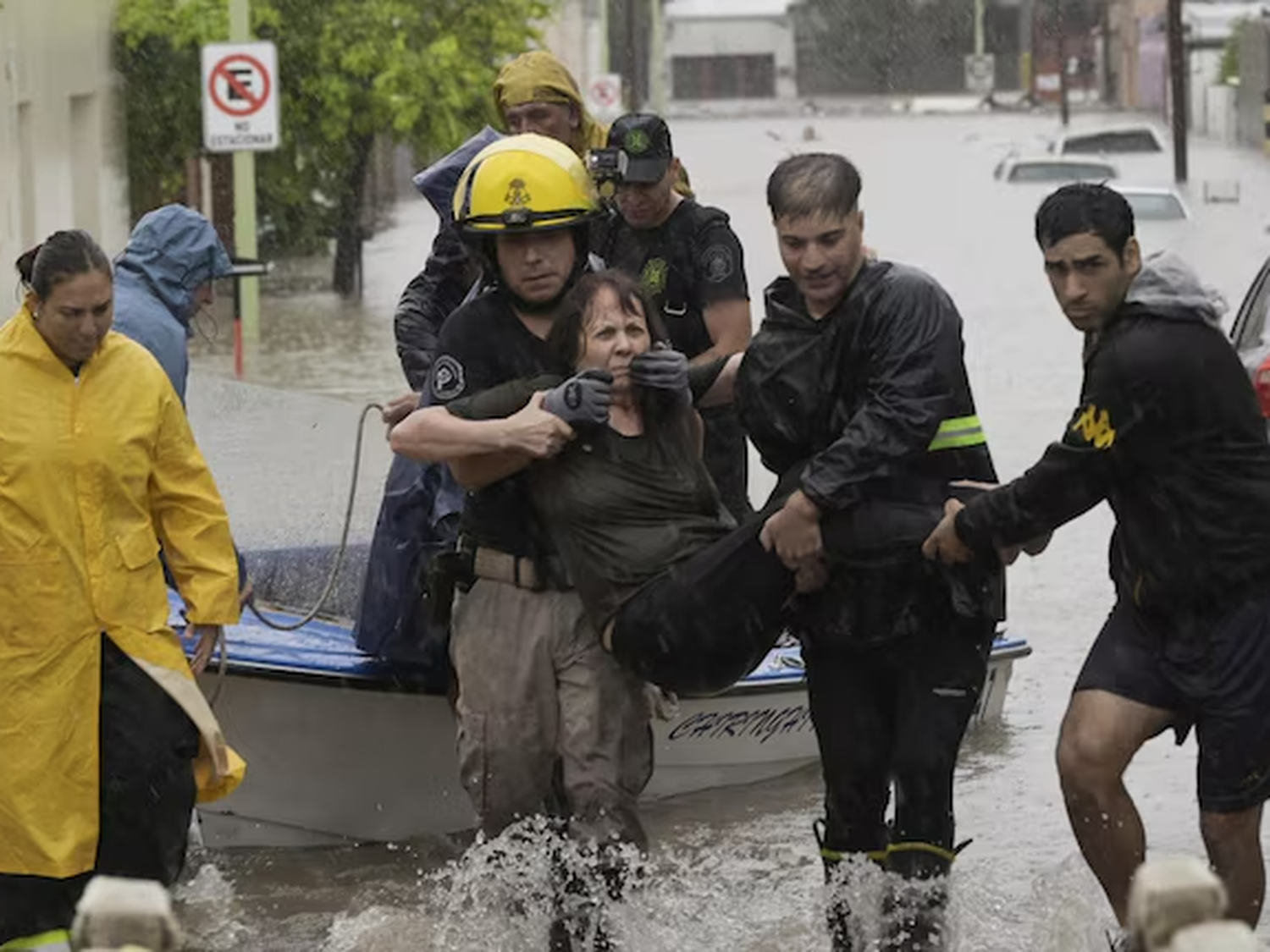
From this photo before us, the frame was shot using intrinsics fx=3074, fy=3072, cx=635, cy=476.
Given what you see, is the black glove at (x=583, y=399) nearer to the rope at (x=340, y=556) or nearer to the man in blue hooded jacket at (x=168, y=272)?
the man in blue hooded jacket at (x=168, y=272)

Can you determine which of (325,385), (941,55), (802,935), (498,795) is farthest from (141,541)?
(941,55)

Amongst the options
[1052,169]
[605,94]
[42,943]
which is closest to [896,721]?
[42,943]

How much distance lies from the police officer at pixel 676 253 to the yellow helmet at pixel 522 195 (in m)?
0.82

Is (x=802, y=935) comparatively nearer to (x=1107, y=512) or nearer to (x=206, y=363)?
(x=1107, y=512)

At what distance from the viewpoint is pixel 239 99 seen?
2511cm

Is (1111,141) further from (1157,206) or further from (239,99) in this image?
(239,99)

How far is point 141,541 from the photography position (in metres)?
6.37

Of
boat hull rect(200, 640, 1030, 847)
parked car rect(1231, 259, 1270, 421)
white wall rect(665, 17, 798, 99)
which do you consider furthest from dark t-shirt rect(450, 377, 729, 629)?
white wall rect(665, 17, 798, 99)

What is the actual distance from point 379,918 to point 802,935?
1.07 m

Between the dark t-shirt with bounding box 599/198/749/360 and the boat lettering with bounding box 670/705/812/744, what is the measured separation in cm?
183

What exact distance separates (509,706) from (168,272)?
7.43ft

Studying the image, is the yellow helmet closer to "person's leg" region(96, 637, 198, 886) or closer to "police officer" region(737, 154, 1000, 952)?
"police officer" region(737, 154, 1000, 952)

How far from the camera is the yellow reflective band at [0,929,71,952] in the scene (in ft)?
20.6

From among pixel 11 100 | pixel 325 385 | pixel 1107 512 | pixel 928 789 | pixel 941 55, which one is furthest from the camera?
pixel 941 55
